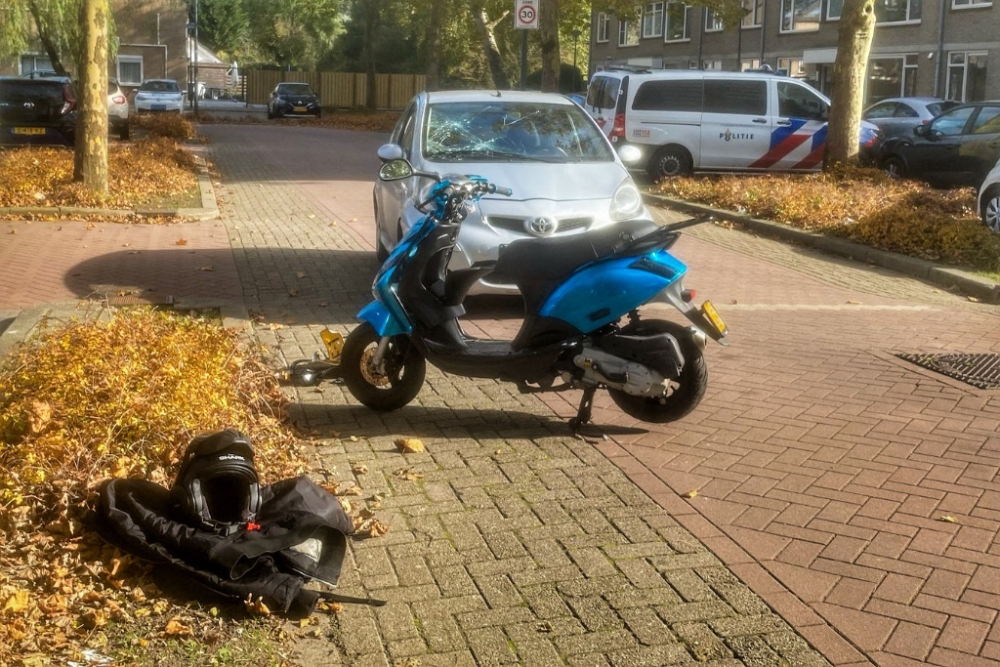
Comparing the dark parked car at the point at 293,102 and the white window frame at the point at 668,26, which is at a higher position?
the white window frame at the point at 668,26

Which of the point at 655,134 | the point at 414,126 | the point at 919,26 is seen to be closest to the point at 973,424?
the point at 414,126

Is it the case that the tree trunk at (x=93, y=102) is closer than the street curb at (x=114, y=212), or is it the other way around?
the street curb at (x=114, y=212)

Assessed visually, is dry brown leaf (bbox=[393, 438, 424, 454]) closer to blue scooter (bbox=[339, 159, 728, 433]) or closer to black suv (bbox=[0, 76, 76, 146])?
blue scooter (bbox=[339, 159, 728, 433])

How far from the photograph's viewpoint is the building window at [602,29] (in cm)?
6203

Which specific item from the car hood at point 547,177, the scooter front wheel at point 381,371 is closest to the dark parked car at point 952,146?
the car hood at point 547,177

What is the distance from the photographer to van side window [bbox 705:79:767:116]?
68.1 feet

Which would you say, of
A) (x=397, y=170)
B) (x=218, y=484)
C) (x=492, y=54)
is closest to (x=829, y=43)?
(x=492, y=54)

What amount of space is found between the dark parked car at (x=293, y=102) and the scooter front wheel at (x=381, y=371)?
4412cm

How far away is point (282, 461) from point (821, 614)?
2467mm

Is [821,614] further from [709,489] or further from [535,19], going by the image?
[535,19]

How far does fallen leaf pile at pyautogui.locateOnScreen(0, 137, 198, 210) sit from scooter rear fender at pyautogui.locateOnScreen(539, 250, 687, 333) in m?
10.0

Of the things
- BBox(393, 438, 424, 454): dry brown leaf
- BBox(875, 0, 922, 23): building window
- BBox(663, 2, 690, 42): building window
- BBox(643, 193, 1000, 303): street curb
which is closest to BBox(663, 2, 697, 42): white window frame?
BBox(663, 2, 690, 42): building window

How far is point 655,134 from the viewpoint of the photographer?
20703 millimetres

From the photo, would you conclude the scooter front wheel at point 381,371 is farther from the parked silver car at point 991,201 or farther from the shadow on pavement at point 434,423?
the parked silver car at point 991,201
